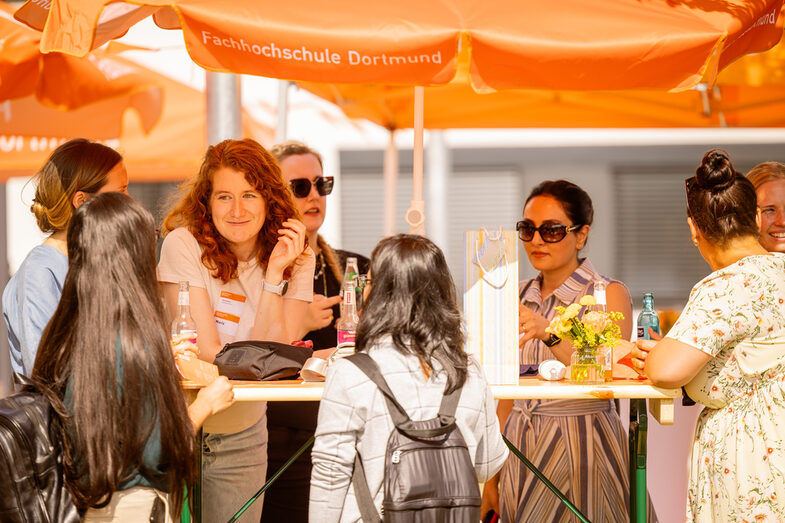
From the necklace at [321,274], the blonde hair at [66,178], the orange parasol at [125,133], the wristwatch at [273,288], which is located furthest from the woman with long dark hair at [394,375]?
→ the orange parasol at [125,133]

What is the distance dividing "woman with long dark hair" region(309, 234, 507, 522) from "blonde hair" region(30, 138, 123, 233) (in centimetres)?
141

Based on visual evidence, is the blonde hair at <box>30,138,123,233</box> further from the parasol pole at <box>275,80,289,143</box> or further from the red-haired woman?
the parasol pole at <box>275,80,289,143</box>

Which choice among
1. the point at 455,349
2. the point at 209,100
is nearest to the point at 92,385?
the point at 455,349

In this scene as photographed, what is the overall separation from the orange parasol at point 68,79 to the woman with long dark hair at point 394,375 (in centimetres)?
329

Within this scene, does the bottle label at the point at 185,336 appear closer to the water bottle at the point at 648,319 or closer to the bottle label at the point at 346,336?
the bottle label at the point at 346,336

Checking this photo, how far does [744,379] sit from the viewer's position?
3.11m

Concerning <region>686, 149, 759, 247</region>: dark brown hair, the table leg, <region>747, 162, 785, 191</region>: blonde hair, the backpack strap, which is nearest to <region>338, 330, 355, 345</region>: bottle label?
the backpack strap

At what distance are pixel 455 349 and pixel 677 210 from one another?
1162 centimetres

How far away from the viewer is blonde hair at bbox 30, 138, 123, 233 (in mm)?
3461

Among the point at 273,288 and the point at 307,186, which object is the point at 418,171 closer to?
the point at 307,186

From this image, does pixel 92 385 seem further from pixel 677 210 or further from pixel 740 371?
pixel 677 210

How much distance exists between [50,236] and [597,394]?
2.18 metres

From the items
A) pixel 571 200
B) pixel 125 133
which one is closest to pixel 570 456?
pixel 571 200

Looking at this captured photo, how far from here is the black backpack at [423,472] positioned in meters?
2.62
